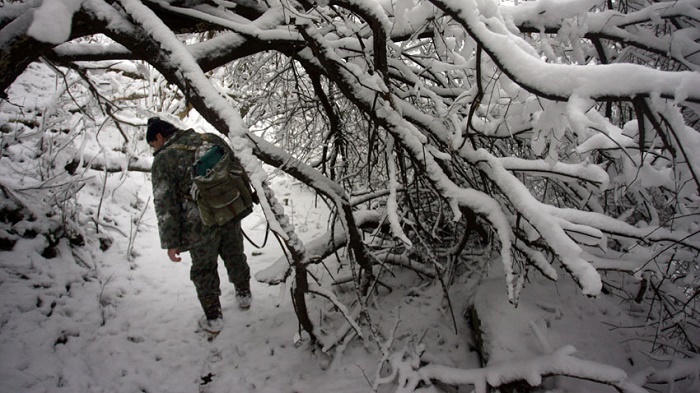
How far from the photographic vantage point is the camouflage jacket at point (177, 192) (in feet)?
9.45

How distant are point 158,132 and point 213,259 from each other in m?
1.25

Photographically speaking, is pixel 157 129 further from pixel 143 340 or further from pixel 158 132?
pixel 143 340


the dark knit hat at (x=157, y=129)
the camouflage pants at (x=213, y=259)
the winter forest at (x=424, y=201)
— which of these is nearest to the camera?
the winter forest at (x=424, y=201)

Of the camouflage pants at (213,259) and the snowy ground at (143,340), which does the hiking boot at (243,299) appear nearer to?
the snowy ground at (143,340)

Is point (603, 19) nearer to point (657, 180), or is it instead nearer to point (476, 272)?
point (657, 180)

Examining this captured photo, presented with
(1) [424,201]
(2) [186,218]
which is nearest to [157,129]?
(2) [186,218]

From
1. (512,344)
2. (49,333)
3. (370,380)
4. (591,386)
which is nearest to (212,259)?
(49,333)

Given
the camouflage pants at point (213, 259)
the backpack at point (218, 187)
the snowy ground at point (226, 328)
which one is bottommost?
the snowy ground at point (226, 328)

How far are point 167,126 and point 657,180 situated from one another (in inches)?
135

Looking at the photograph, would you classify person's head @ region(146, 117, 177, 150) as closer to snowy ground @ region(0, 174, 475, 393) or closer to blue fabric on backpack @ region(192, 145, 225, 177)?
blue fabric on backpack @ region(192, 145, 225, 177)

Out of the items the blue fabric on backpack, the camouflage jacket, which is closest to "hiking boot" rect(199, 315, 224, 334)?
the camouflage jacket

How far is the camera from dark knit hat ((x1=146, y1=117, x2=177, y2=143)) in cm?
299

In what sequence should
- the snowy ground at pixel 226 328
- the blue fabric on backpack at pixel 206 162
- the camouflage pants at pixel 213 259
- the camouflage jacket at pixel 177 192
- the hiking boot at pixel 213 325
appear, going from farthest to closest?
the hiking boot at pixel 213 325
the camouflage pants at pixel 213 259
the camouflage jacket at pixel 177 192
the blue fabric on backpack at pixel 206 162
the snowy ground at pixel 226 328

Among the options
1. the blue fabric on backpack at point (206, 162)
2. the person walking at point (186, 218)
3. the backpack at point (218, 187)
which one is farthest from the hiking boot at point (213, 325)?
the blue fabric on backpack at point (206, 162)
